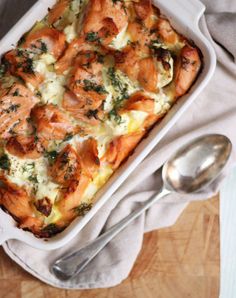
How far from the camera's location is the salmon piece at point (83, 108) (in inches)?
99.5

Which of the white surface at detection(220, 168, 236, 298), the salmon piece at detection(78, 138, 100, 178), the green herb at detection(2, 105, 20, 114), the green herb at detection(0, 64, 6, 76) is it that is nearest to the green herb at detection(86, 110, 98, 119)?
the salmon piece at detection(78, 138, 100, 178)

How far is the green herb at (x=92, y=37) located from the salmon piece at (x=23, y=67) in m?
0.27

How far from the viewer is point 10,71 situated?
8.43ft

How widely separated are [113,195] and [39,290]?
55 centimetres

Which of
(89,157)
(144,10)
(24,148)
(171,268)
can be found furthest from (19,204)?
(144,10)

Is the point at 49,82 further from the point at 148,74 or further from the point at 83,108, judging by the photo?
the point at 148,74

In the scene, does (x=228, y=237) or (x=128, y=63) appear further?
(x=228, y=237)

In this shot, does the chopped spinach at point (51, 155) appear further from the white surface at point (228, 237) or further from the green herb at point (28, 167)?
the white surface at point (228, 237)

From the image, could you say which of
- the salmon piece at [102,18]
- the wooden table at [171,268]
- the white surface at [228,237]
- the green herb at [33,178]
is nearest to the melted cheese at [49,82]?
the salmon piece at [102,18]

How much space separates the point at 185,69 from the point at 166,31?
209 millimetres

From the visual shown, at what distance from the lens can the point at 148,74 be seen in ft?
8.36

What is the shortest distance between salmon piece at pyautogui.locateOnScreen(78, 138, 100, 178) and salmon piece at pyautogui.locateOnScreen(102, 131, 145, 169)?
75mm

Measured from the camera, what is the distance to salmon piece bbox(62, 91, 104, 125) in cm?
A: 253

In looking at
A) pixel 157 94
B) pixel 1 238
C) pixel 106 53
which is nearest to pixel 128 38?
pixel 106 53
